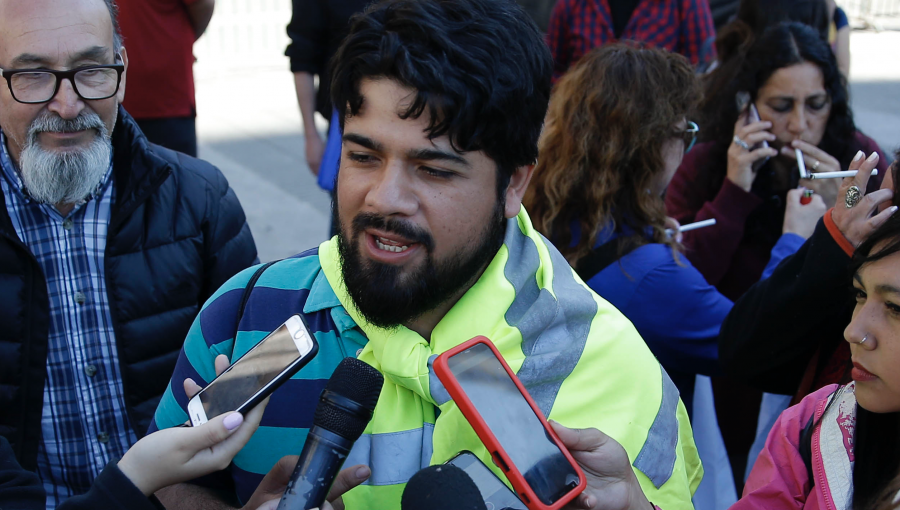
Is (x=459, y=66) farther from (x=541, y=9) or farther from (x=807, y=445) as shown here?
(x=541, y=9)

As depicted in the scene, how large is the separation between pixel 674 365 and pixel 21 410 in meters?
1.97

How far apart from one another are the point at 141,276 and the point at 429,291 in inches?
44.2

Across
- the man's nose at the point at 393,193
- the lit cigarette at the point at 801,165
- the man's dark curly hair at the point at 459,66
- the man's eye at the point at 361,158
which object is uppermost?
the man's dark curly hair at the point at 459,66

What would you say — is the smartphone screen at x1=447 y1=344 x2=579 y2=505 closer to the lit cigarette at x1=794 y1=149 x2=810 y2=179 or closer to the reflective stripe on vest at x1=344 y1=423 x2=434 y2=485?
the reflective stripe on vest at x1=344 y1=423 x2=434 y2=485

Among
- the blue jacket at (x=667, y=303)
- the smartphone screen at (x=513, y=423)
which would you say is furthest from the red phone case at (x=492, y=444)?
the blue jacket at (x=667, y=303)

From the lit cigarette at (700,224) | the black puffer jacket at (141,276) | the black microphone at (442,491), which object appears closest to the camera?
the black microphone at (442,491)

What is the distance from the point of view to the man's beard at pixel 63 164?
239cm

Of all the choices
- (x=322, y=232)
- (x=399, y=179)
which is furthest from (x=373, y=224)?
(x=322, y=232)

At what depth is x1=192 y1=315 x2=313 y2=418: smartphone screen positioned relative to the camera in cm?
149

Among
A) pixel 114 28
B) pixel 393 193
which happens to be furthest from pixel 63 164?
pixel 393 193

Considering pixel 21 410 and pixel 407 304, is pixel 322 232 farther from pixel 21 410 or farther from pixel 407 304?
pixel 407 304

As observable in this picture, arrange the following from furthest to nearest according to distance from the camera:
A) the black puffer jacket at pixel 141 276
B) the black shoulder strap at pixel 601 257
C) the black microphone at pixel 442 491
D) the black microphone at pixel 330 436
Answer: the black shoulder strap at pixel 601 257 < the black puffer jacket at pixel 141 276 < the black microphone at pixel 330 436 < the black microphone at pixel 442 491

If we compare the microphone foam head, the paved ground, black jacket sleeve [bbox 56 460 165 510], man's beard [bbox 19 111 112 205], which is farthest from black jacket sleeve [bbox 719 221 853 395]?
the paved ground

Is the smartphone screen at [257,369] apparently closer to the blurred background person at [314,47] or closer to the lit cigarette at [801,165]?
the lit cigarette at [801,165]
